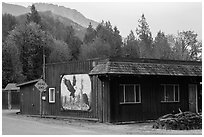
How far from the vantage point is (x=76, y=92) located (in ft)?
83.8

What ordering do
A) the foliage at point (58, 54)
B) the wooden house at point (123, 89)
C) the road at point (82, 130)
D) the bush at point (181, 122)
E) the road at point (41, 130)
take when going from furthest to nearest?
the foliage at point (58, 54), the wooden house at point (123, 89), the bush at point (181, 122), the road at point (82, 130), the road at point (41, 130)

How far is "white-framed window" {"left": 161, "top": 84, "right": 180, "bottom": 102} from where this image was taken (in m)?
25.1

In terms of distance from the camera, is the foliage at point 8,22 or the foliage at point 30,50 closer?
the foliage at point 30,50

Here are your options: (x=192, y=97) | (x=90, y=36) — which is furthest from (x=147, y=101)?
(x=90, y=36)

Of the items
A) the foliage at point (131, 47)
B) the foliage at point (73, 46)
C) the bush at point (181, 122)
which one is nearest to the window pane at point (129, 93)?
the bush at point (181, 122)

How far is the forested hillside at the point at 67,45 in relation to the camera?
56875 mm

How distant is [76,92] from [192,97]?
287 inches

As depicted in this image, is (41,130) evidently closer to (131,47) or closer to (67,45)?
(67,45)

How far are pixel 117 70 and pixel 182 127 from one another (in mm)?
4973

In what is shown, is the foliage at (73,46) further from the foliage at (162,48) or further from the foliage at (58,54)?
the foliage at (162,48)

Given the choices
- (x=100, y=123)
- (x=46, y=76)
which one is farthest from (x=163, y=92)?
(x=46, y=76)

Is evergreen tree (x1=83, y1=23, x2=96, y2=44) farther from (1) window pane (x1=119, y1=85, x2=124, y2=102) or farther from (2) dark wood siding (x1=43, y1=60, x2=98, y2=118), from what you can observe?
(1) window pane (x1=119, y1=85, x2=124, y2=102)

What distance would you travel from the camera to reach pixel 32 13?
78062 millimetres

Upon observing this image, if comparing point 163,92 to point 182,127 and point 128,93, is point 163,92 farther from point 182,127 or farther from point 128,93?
point 182,127
